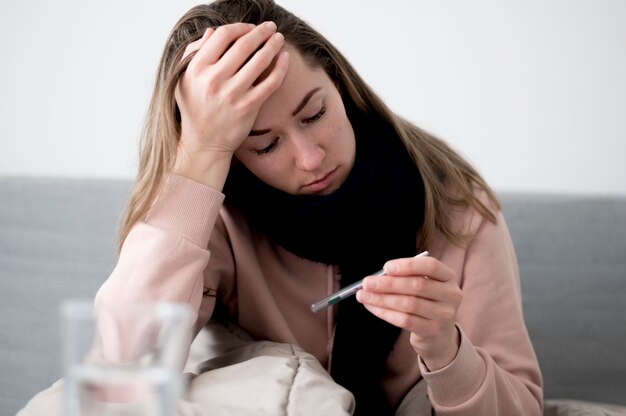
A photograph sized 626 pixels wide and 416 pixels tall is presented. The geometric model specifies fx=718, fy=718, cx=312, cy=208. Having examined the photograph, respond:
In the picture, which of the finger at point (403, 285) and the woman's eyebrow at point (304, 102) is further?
the woman's eyebrow at point (304, 102)

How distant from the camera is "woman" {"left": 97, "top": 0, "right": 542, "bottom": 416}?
3.42ft

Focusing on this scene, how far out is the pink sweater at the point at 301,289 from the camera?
102 cm

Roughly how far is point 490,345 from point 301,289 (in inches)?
13.2

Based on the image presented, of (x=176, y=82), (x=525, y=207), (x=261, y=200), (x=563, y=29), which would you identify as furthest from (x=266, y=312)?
(x=563, y=29)

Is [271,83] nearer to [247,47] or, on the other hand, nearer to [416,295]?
[247,47]

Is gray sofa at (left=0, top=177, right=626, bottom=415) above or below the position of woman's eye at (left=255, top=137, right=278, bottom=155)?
below

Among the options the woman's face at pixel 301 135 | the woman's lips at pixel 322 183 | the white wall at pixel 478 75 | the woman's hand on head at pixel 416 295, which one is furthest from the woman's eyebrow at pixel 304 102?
the white wall at pixel 478 75

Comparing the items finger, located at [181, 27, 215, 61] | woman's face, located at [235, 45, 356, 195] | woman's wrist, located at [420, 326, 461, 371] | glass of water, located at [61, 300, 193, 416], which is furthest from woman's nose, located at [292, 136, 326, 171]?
glass of water, located at [61, 300, 193, 416]

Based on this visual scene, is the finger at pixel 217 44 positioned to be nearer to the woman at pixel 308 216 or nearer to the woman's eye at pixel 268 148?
the woman at pixel 308 216

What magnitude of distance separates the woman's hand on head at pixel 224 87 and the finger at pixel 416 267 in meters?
0.33

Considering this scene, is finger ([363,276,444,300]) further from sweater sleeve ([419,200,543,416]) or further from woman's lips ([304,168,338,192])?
woman's lips ([304,168,338,192])

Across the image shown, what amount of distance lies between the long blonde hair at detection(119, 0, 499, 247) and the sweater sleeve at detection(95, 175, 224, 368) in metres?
0.03

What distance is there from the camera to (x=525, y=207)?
1558 mm

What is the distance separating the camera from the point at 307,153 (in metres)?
1.05
